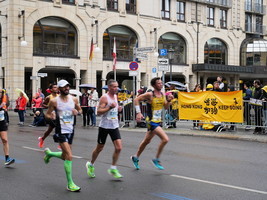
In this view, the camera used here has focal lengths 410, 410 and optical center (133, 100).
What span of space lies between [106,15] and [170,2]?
29.3 ft

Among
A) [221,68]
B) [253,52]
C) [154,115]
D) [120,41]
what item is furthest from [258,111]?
[253,52]

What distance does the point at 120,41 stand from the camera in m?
41.0

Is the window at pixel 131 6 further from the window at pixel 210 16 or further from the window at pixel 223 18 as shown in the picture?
the window at pixel 223 18

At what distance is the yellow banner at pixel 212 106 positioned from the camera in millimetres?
15352

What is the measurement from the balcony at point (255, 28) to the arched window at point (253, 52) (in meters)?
1.49

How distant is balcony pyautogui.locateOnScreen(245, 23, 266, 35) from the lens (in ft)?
173

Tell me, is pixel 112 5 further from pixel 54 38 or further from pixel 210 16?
pixel 210 16

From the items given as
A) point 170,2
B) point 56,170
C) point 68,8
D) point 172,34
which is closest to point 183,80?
point 172,34

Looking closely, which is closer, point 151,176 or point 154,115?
point 151,176

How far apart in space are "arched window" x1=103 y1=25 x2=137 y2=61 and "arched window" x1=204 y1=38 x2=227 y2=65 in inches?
411

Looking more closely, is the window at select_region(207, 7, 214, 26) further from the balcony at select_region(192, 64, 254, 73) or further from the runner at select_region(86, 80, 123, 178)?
the runner at select_region(86, 80, 123, 178)

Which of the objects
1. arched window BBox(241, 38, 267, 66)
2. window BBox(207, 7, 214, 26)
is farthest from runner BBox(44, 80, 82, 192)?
arched window BBox(241, 38, 267, 66)

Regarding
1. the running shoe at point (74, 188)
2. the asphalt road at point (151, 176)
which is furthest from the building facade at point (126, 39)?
the running shoe at point (74, 188)

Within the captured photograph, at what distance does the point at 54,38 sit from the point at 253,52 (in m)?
26.7
